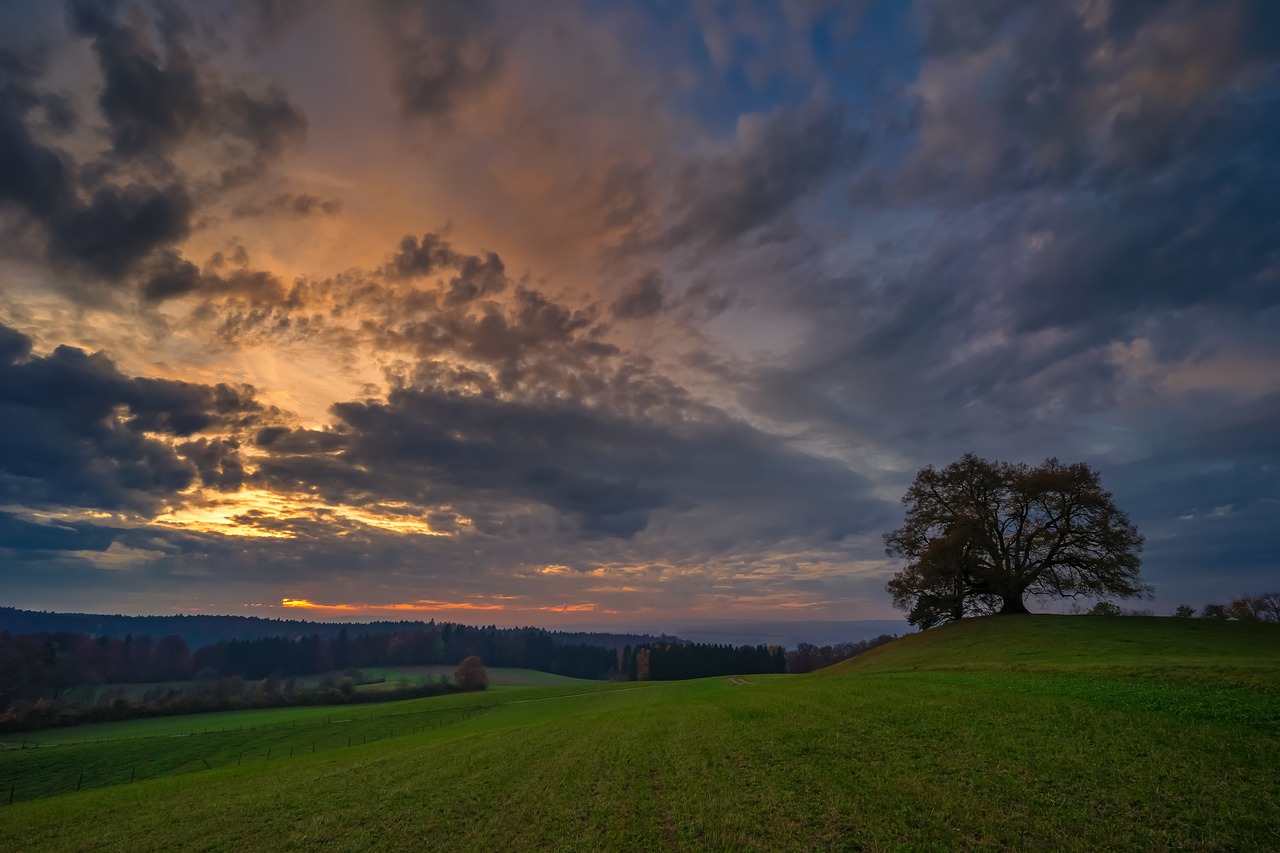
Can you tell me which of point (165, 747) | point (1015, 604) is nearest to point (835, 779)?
point (1015, 604)

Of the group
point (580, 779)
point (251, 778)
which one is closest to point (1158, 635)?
→ point (580, 779)

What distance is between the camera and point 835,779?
1884 centimetres

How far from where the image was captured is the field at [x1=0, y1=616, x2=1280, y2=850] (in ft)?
47.9

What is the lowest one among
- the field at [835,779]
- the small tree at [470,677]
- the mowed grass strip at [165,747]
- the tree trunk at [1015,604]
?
the small tree at [470,677]

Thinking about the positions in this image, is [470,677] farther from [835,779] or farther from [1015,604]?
[835,779]

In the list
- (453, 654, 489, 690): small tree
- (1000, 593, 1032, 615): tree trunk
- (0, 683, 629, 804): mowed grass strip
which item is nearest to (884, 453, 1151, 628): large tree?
(1000, 593, 1032, 615): tree trunk

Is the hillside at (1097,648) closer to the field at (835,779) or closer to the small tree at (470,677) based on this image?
the field at (835,779)

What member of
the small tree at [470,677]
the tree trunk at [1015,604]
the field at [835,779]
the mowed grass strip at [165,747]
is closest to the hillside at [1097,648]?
the field at [835,779]

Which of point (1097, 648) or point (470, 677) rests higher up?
point (1097, 648)

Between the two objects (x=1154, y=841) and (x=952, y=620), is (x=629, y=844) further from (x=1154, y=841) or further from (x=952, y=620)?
(x=952, y=620)

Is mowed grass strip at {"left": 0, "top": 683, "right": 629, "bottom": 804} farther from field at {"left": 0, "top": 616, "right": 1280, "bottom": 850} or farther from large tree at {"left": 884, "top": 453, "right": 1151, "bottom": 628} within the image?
large tree at {"left": 884, "top": 453, "right": 1151, "bottom": 628}

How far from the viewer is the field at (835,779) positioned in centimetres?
1461

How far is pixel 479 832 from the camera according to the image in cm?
1869

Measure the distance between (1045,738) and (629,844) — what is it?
15.5m
